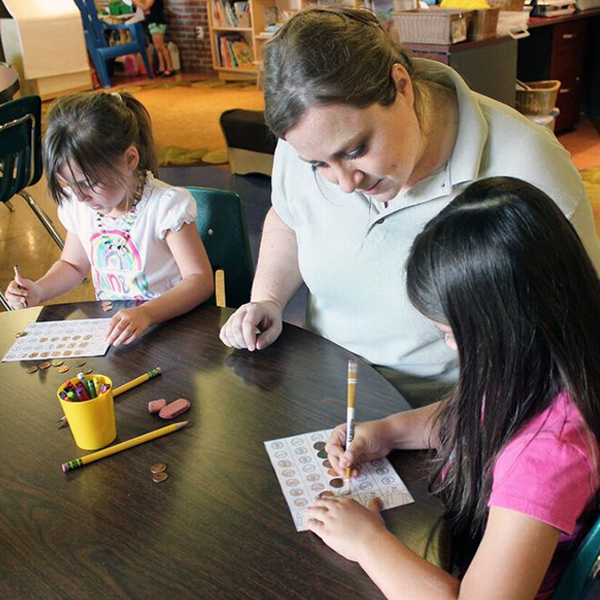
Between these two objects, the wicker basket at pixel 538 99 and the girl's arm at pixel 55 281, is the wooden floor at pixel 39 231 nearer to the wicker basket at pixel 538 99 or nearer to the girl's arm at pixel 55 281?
the wicker basket at pixel 538 99

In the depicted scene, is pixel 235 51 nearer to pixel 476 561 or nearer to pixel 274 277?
pixel 274 277

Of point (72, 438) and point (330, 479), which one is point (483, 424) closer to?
point (330, 479)

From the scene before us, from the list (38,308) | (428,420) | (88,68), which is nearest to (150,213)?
(38,308)

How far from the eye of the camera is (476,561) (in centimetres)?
76

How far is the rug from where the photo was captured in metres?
5.34

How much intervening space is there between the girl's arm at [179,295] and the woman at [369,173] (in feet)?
0.44

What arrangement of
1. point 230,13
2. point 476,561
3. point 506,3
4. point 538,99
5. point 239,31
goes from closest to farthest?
point 476,561
point 506,3
point 538,99
point 230,13
point 239,31

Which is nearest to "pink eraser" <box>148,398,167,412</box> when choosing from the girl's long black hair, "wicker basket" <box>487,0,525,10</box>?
the girl's long black hair

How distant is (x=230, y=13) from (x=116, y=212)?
6.64m

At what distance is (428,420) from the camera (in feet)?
3.28

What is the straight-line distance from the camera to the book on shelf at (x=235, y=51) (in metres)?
7.89

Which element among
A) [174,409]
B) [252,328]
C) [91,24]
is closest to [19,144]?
[252,328]

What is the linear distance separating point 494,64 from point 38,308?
10.9ft

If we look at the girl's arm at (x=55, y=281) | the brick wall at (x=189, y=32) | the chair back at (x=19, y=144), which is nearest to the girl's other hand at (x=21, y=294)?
the girl's arm at (x=55, y=281)
